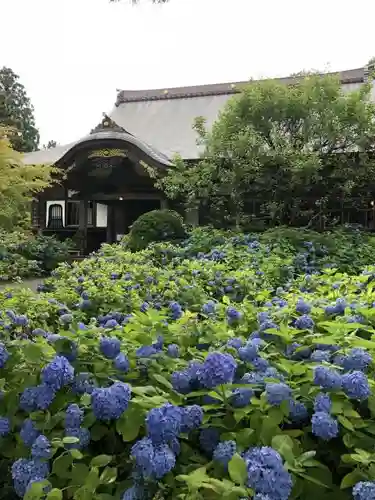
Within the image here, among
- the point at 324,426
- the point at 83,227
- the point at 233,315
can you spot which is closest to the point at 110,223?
the point at 83,227

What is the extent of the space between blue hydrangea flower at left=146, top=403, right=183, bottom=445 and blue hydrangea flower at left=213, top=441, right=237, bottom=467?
0.33 ft

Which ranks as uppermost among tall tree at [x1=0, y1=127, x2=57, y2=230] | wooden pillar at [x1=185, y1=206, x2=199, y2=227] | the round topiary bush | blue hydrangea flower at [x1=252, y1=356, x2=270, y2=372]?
tall tree at [x1=0, y1=127, x2=57, y2=230]

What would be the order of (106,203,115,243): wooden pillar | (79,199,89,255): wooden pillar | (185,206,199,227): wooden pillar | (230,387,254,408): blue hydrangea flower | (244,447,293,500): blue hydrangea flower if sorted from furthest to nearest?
1. (106,203,115,243): wooden pillar
2. (79,199,89,255): wooden pillar
3. (185,206,199,227): wooden pillar
4. (230,387,254,408): blue hydrangea flower
5. (244,447,293,500): blue hydrangea flower

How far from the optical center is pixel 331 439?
46.0 inches

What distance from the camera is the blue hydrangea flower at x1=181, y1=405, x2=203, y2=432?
115 centimetres

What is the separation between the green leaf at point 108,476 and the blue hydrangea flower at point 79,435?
89 mm

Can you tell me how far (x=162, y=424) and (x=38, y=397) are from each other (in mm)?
372

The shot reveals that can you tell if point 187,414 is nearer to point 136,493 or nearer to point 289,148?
point 136,493

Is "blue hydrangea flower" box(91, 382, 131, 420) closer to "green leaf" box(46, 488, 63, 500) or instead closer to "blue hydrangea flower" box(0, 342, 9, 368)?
"green leaf" box(46, 488, 63, 500)

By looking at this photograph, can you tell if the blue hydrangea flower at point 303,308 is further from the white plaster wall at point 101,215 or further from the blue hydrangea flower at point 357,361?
the white plaster wall at point 101,215

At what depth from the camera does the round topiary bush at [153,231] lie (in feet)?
25.7

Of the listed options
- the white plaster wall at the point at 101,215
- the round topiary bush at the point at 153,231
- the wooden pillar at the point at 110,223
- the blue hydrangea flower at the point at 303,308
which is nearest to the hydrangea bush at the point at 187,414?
the blue hydrangea flower at the point at 303,308

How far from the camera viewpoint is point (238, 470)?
0.94 meters

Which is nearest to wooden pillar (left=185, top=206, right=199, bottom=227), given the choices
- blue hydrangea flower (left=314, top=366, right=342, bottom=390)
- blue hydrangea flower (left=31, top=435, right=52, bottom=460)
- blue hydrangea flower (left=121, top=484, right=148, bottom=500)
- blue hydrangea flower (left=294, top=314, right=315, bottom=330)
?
blue hydrangea flower (left=294, top=314, right=315, bottom=330)
